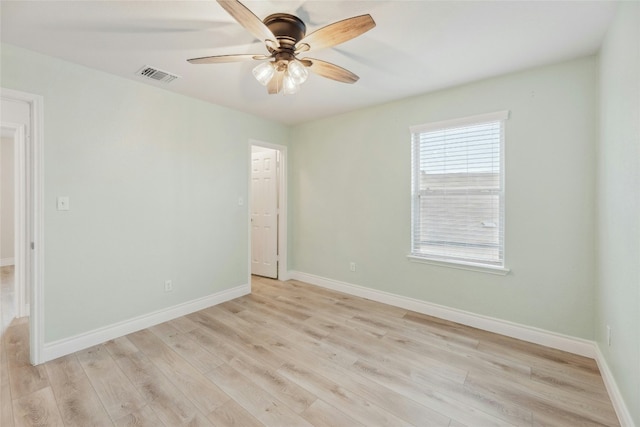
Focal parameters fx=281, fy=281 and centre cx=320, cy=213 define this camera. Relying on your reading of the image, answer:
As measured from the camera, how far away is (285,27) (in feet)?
5.79

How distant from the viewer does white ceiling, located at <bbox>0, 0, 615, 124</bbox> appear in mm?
1721

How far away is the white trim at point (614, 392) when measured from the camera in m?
1.59

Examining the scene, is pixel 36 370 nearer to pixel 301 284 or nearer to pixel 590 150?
pixel 301 284

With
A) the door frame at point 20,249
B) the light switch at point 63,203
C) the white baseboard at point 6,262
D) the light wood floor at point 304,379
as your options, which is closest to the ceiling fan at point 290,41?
the light switch at point 63,203

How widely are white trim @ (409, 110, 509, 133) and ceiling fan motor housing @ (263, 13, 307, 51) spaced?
6.17 ft

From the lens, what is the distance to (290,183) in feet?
14.9

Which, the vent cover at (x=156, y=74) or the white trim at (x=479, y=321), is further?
the vent cover at (x=156, y=74)

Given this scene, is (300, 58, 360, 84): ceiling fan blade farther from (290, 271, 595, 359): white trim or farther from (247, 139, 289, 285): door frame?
(290, 271, 595, 359): white trim

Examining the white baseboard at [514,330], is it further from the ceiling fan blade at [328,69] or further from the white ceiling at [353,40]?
the ceiling fan blade at [328,69]

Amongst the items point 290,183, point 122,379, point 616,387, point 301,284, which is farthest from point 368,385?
point 290,183

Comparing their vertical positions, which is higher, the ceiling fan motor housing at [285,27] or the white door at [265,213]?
the ceiling fan motor housing at [285,27]

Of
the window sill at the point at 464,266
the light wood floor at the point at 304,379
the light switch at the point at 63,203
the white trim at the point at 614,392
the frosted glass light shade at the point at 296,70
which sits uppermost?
the frosted glass light shade at the point at 296,70

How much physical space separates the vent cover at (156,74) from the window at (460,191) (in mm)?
2599

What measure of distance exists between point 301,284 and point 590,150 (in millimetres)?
3609
